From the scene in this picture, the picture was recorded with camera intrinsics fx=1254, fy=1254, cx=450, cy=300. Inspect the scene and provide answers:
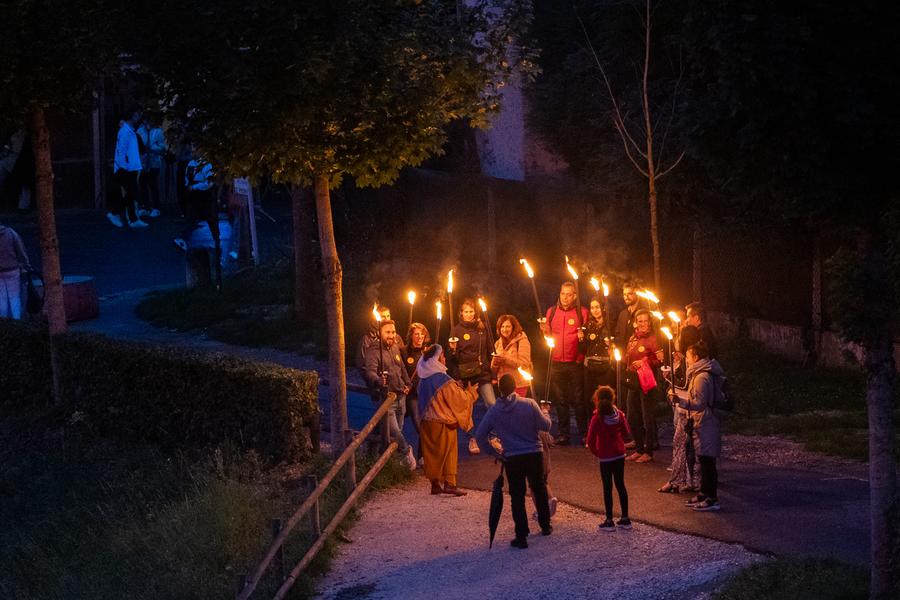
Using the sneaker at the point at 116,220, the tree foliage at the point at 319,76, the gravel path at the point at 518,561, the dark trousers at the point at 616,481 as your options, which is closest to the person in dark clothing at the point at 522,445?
the gravel path at the point at 518,561

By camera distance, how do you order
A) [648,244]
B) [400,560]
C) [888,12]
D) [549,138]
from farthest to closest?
[549,138]
[648,244]
[400,560]
[888,12]

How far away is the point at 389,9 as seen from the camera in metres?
11.4

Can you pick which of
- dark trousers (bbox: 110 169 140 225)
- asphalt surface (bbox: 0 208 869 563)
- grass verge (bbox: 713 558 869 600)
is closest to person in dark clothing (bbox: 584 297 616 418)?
asphalt surface (bbox: 0 208 869 563)

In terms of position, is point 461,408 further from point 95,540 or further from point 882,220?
point 882,220

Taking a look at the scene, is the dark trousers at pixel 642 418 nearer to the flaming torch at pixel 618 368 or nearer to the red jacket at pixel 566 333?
the flaming torch at pixel 618 368

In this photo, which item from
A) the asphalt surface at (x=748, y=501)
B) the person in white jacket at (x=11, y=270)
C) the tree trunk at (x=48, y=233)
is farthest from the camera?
the person in white jacket at (x=11, y=270)

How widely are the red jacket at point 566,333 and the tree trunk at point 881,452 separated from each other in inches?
240

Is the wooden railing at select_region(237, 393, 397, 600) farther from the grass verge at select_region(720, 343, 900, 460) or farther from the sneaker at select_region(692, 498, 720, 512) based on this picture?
the grass verge at select_region(720, 343, 900, 460)

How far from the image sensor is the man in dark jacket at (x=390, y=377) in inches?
504

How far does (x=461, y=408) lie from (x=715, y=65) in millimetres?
4991

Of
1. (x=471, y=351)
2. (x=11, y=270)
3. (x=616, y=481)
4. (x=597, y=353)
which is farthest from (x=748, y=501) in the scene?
(x=11, y=270)

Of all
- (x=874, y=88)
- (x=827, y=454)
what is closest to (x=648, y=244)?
(x=827, y=454)

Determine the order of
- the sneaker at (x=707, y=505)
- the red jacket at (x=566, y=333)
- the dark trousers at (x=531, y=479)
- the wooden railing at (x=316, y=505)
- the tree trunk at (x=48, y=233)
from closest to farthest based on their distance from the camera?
1. the wooden railing at (x=316, y=505)
2. the dark trousers at (x=531, y=479)
3. the sneaker at (x=707, y=505)
4. the red jacket at (x=566, y=333)
5. the tree trunk at (x=48, y=233)

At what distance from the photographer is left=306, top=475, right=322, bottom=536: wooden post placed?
9.68 metres
